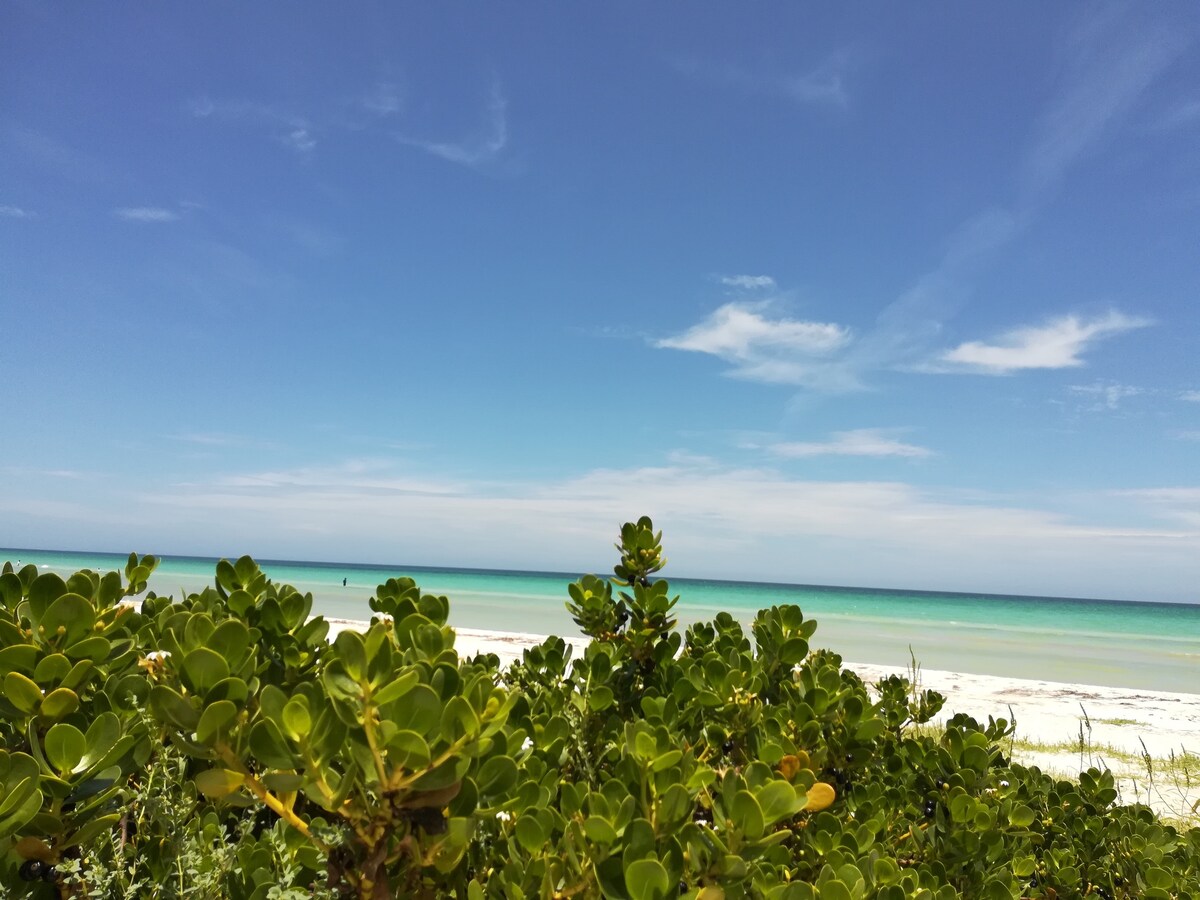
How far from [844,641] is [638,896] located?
2376 cm

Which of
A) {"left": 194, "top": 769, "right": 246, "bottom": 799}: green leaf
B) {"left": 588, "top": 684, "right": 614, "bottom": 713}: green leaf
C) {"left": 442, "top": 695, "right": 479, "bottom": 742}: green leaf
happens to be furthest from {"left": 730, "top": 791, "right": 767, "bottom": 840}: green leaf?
{"left": 588, "top": 684, "right": 614, "bottom": 713}: green leaf

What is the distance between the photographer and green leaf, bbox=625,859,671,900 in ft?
2.63

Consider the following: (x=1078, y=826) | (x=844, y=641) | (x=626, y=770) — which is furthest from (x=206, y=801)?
(x=844, y=641)

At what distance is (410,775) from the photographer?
31.0 inches

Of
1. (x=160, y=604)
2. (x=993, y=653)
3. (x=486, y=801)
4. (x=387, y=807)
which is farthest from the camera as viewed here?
(x=993, y=653)

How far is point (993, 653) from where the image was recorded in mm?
22000

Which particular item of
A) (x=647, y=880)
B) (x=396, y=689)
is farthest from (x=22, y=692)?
(x=647, y=880)

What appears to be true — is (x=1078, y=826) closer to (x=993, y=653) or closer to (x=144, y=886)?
(x=144, y=886)

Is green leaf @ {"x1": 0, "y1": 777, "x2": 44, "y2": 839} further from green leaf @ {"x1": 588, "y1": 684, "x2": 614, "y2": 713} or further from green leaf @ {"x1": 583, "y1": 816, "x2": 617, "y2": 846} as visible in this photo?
green leaf @ {"x1": 588, "y1": 684, "x2": 614, "y2": 713}

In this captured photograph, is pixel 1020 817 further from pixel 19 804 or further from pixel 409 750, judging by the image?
pixel 19 804

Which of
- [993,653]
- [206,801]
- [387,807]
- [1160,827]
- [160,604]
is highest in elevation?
[160,604]

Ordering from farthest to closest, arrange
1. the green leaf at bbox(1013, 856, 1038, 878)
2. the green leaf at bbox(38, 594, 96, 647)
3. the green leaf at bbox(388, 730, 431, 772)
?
the green leaf at bbox(1013, 856, 1038, 878) → the green leaf at bbox(38, 594, 96, 647) → the green leaf at bbox(388, 730, 431, 772)

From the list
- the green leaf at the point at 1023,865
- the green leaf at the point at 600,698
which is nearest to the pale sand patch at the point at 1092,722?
the green leaf at the point at 1023,865

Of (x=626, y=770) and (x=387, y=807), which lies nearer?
(x=387, y=807)
